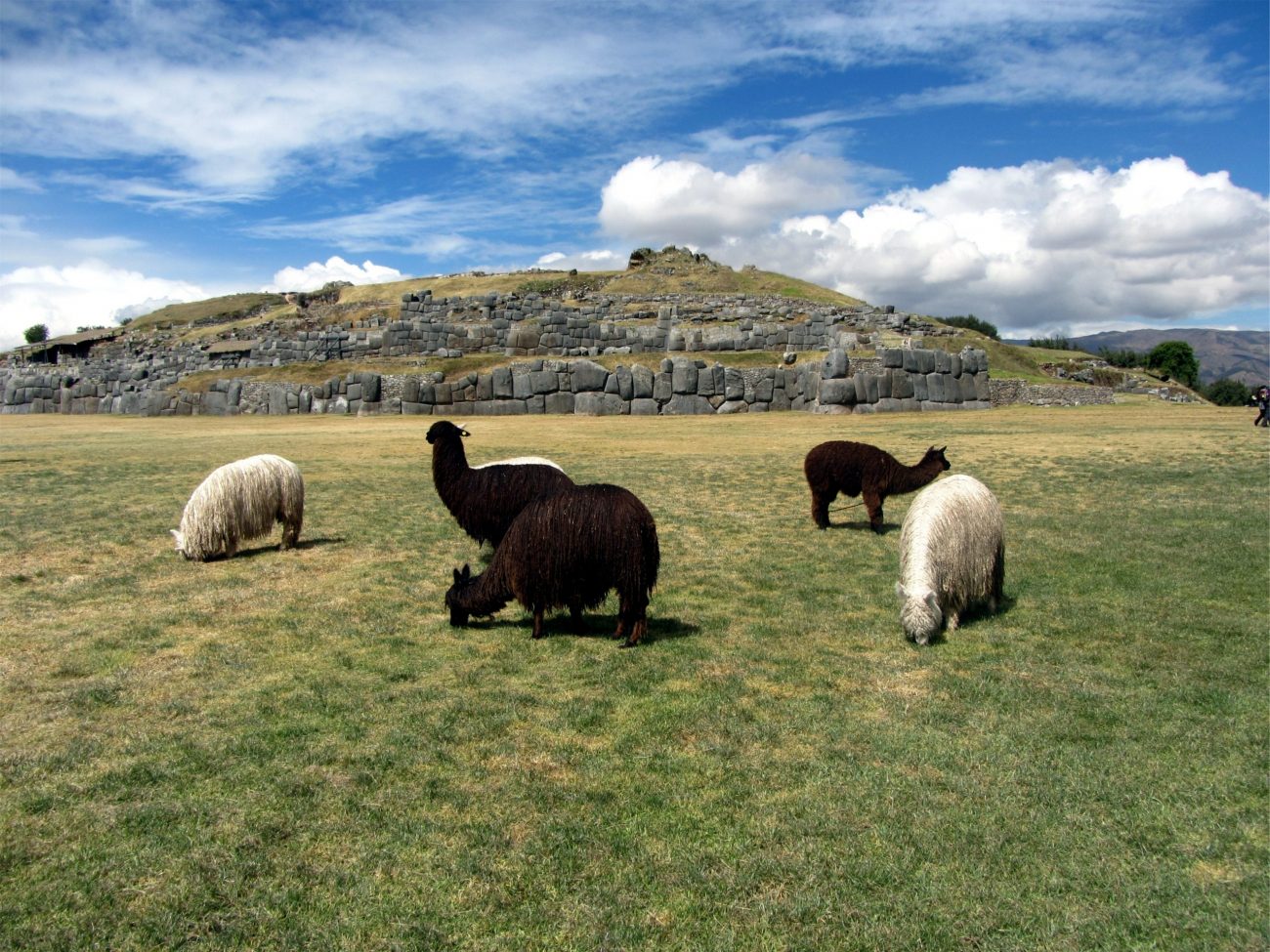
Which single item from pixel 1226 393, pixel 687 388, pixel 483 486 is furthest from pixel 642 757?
pixel 1226 393

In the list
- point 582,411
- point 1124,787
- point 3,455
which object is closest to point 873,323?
point 582,411

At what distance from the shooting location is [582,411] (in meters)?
37.7

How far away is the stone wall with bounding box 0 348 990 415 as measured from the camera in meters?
36.5

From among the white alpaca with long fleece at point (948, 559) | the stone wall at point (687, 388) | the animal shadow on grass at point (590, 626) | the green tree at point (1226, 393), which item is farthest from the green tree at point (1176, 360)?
the animal shadow on grass at point (590, 626)

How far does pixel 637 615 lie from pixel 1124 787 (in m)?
3.71

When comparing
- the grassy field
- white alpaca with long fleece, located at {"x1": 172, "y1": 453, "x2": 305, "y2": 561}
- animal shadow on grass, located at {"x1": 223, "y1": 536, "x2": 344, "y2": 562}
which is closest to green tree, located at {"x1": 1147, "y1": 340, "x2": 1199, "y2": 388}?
the grassy field

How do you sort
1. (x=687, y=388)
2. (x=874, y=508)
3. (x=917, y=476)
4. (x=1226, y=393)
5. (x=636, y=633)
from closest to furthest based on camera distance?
(x=636, y=633) → (x=917, y=476) → (x=874, y=508) → (x=687, y=388) → (x=1226, y=393)

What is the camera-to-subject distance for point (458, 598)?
8.05m

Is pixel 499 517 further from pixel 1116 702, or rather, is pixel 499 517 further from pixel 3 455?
pixel 3 455

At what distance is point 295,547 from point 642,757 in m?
7.65

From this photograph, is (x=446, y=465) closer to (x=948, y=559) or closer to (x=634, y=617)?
(x=634, y=617)

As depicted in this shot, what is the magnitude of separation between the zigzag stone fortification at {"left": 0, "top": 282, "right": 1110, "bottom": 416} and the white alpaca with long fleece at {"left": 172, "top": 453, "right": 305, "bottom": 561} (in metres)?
26.4

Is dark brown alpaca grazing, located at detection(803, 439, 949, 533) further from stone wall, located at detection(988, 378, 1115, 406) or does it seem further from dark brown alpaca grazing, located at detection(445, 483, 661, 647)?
stone wall, located at detection(988, 378, 1115, 406)

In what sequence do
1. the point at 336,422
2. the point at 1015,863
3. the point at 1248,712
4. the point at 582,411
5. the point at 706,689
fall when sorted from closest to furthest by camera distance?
the point at 1015,863
the point at 1248,712
the point at 706,689
the point at 336,422
the point at 582,411
